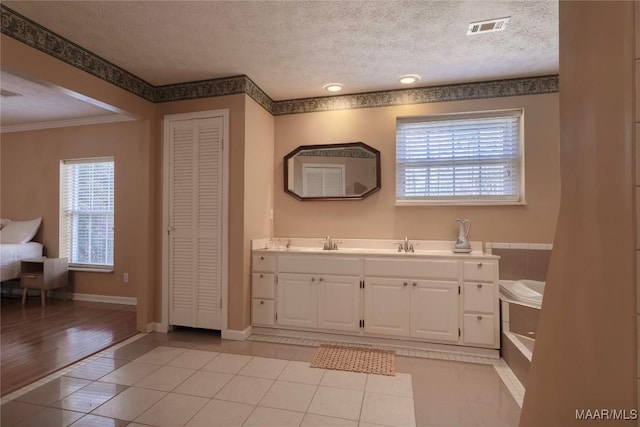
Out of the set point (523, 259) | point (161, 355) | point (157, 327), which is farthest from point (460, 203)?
point (157, 327)

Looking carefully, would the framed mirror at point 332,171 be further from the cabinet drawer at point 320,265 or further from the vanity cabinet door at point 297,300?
the vanity cabinet door at point 297,300

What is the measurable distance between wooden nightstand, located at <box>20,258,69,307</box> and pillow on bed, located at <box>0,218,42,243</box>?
419 mm

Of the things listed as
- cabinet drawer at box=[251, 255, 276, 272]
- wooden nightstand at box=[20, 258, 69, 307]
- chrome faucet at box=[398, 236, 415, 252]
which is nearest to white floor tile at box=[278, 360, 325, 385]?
cabinet drawer at box=[251, 255, 276, 272]

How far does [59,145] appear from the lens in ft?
15.2

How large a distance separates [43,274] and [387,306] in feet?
14.8

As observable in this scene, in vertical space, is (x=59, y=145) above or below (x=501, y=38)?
below

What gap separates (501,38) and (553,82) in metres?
1.09

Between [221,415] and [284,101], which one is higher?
[284,101]

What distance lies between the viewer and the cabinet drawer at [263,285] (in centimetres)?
329

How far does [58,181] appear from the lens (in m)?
4.67

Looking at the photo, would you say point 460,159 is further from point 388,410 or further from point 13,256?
point 13,256

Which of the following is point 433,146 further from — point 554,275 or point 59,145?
point 59,145

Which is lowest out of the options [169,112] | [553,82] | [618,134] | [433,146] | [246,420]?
[246,420]

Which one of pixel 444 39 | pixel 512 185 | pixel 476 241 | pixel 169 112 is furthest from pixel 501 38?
pixel 169 112
